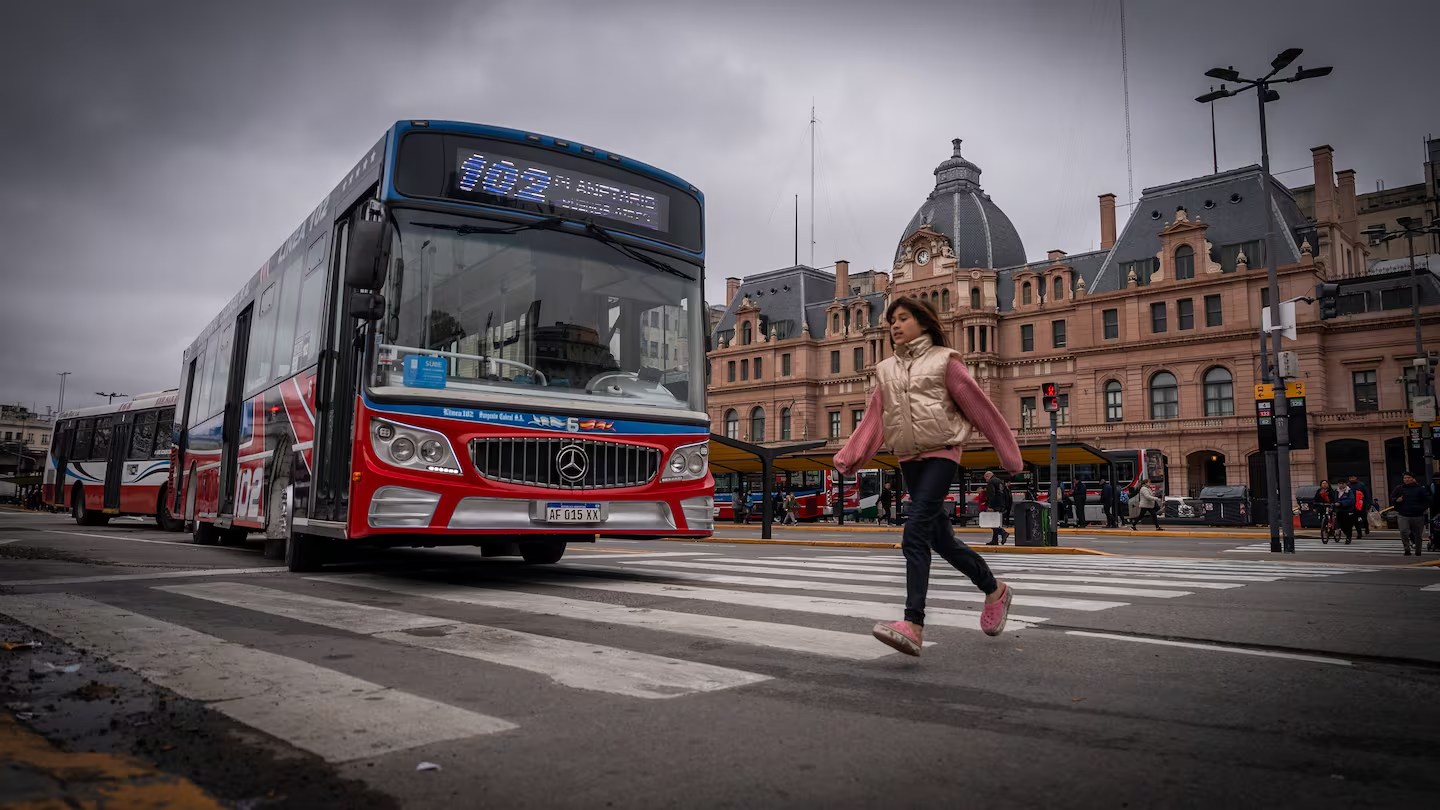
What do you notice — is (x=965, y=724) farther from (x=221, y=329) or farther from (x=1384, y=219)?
(x=1384, y=219)

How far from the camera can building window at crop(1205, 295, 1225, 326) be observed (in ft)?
167

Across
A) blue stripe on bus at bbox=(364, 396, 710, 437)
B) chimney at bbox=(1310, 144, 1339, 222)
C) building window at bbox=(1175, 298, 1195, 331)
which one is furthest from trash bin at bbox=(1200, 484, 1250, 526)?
blue stripe on bus at bbox=(364, 396, 710, 437)

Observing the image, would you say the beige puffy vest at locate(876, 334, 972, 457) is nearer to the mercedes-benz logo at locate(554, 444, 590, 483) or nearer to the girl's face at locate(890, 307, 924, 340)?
the girl's face at locate(890, 307, 924, 340)

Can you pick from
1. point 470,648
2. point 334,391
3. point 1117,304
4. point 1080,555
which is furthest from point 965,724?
point 1117,304

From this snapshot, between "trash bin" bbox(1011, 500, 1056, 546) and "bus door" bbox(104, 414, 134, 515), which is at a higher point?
"bus door" bbox(104, 414, 134, 515)

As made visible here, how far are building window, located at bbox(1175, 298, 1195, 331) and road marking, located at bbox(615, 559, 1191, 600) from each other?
48253 mm

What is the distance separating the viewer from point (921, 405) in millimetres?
4648

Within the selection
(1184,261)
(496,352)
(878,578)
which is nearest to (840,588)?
(878,578)

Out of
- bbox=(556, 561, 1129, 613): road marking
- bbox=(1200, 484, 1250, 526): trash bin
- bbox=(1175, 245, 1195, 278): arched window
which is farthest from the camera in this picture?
bbox=(1175, 245, 1195, 278): arched window

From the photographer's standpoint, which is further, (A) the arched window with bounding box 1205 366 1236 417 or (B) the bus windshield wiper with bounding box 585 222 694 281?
(A) the arched window with bounding box 1205 366 1236 417

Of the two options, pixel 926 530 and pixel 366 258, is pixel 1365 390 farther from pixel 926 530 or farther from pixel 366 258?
pixel 366 258

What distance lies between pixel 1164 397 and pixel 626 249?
166 feet

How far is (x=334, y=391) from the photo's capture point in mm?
8125

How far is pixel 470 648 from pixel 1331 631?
15.4 ft
